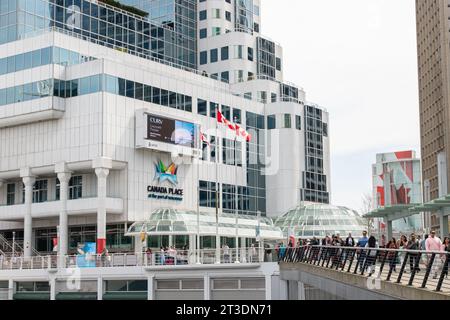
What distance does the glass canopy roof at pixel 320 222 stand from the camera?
81250mm

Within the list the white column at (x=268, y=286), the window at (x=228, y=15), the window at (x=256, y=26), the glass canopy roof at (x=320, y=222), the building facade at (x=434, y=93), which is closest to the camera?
the white column at (x=268, y=286)

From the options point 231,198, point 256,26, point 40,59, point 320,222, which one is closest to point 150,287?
point 40,59

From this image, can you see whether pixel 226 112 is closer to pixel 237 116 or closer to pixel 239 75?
pixel 237 116

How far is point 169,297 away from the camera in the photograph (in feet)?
185

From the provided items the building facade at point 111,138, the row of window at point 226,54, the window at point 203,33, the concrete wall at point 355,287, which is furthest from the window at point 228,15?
the concrete wall at point 355,287

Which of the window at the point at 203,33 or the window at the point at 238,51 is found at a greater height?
the window at the point at 203,33

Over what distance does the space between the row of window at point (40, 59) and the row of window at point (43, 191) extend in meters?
10.5

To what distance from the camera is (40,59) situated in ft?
242

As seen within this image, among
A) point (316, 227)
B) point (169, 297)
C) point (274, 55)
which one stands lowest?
point (169, 297)

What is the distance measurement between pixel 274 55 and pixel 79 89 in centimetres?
4316

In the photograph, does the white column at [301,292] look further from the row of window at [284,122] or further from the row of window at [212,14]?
the row of window at [212,14]

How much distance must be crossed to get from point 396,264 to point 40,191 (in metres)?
58.9
